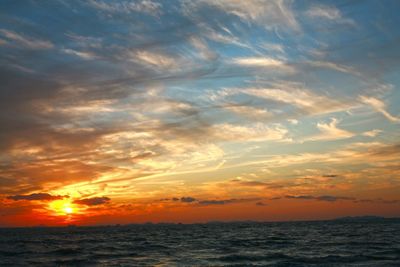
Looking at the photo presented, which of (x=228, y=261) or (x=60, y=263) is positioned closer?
(x=228, y=261)

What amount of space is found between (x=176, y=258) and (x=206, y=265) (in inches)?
341

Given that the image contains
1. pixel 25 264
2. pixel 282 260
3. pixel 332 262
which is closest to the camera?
pixel 332 262

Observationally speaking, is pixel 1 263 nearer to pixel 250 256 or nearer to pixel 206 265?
pixel 206 265

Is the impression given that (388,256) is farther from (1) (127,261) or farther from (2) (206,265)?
(1) (127,261)

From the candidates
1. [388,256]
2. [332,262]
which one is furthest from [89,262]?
Result: [388,256]

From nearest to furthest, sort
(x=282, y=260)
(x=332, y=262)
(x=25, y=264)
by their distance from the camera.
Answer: (x=332, y=262)
(x=282, y=260)
(x=25, y=264)

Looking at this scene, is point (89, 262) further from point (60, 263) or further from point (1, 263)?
point (1, 263)

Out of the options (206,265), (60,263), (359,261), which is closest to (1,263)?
(60,263)

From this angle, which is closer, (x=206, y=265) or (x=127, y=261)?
(x=206, y=265)

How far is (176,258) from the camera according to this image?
4928cm

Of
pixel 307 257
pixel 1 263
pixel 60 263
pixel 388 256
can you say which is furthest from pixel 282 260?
pixel 1 263

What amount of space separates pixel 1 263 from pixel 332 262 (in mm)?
38546

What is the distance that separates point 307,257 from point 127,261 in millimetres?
21433

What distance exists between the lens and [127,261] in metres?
48.7
